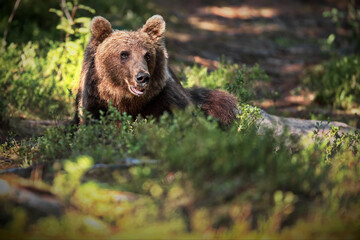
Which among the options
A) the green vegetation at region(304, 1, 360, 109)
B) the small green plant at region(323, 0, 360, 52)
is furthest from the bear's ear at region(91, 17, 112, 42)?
the small green plant at region(323, 0, 360, 52)

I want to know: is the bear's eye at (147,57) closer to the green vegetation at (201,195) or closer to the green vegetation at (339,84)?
the green vegetation at (201,195)

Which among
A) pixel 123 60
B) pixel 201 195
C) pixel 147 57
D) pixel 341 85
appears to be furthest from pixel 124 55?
pixel 341 85

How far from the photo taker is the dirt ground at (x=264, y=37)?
9992 mm

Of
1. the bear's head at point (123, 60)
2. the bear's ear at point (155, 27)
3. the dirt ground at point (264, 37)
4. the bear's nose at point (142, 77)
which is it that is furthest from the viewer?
the dirt ground at point (264, 37)

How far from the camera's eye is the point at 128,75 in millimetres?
5566

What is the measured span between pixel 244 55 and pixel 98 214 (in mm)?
10012

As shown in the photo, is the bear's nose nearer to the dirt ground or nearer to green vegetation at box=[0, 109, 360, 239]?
green vegetation at box=[0, 109, 360, 239]

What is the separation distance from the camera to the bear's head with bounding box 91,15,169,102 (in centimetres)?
562

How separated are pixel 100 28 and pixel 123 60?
1.70ft

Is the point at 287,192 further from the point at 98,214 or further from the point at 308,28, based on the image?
the point at 308,28

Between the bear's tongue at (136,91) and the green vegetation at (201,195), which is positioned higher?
the bear's tongue at (136,91)

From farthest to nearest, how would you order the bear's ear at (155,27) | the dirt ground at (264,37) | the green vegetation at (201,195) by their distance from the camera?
the dirt ground at (264,37) → the bear's ear at (155,27) → the green vegetation at (201,195)

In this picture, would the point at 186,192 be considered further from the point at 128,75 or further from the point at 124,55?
the point at 124,55

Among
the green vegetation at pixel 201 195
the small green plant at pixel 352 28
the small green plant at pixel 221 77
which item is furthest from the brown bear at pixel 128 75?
the small green plant at pixel 352 28
